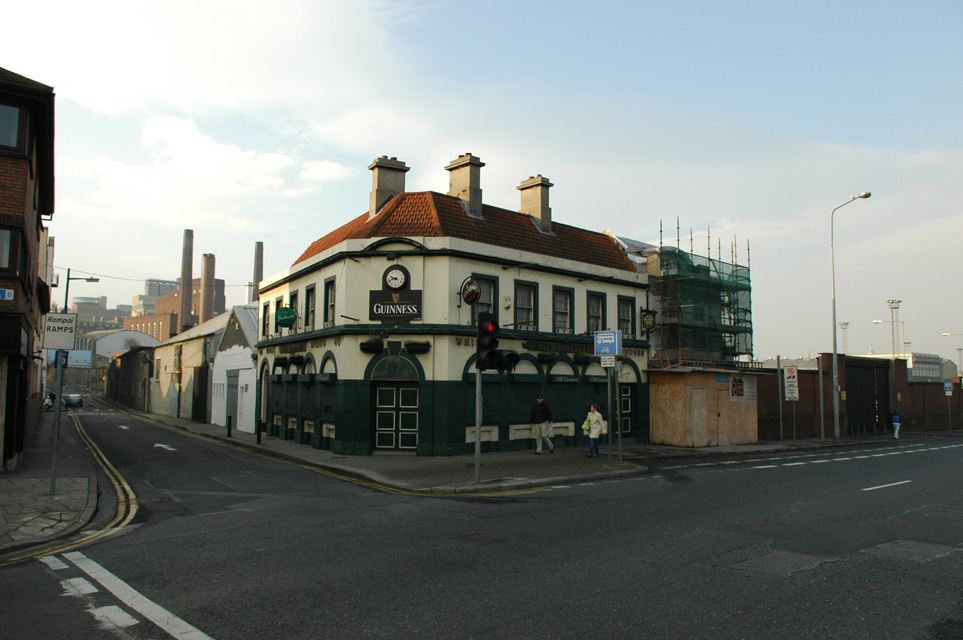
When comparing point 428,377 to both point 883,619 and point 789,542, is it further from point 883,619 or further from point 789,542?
point 883,619

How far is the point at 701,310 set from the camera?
2705 cm

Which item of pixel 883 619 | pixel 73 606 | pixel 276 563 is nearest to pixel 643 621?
pixel 883 619

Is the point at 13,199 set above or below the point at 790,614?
above

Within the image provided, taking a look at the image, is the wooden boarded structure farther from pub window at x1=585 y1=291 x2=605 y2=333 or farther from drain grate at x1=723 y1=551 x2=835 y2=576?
drain grate at x1=723 y1=551 x2=835 y2=576

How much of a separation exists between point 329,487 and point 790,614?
10401 millimetres

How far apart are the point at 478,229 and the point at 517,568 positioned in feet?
53.2

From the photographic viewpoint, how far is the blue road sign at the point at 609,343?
685 inches

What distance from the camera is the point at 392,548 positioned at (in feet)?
26.9

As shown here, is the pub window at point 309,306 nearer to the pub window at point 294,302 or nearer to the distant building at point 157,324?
the pub window at point 294,302

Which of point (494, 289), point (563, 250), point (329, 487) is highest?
point (563, 250)

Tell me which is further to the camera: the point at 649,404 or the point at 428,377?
the point at 649,404

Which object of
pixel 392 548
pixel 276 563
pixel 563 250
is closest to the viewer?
pixel 276 563

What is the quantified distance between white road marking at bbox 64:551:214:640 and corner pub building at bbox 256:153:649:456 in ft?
41.2

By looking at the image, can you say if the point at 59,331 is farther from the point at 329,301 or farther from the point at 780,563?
the point at 780,563
